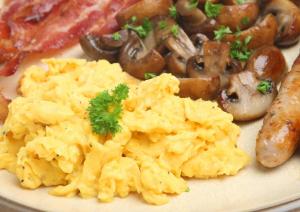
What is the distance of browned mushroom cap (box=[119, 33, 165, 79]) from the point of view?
12.8 feet

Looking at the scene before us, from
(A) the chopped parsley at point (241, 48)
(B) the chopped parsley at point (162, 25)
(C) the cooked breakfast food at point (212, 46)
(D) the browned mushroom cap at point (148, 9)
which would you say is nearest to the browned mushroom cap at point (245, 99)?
(C) the cooked breakfast food at point (212, 46)

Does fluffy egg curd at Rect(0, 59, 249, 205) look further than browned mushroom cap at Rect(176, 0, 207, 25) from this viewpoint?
No

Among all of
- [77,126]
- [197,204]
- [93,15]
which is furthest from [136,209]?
[93,15]

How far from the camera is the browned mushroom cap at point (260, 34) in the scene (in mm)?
4020

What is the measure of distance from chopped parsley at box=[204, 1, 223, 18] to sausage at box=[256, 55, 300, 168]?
1.02 meters

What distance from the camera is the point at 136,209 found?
3002 mm

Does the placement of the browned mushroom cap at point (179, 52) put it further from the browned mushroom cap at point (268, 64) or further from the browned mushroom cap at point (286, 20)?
the browned mushroom cap at point (286, 20)

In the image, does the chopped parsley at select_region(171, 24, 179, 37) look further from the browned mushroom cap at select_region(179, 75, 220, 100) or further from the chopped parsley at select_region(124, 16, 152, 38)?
the browned mushroom cap at select_region(179, 75, 220, 100)

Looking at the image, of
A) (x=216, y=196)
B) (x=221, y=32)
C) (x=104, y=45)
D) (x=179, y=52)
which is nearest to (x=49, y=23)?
(x=104, y=45)

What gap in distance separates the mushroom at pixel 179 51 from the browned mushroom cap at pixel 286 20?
0.70m

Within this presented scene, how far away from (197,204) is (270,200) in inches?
14.9

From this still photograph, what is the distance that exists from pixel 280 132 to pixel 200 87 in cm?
71

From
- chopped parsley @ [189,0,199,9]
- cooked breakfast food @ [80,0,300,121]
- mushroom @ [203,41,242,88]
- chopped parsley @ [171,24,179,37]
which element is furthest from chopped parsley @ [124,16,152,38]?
mushroom @ [203,41,242,88]

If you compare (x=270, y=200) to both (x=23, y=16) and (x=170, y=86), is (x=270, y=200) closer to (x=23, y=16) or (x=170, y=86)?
(x=170, y=86)
